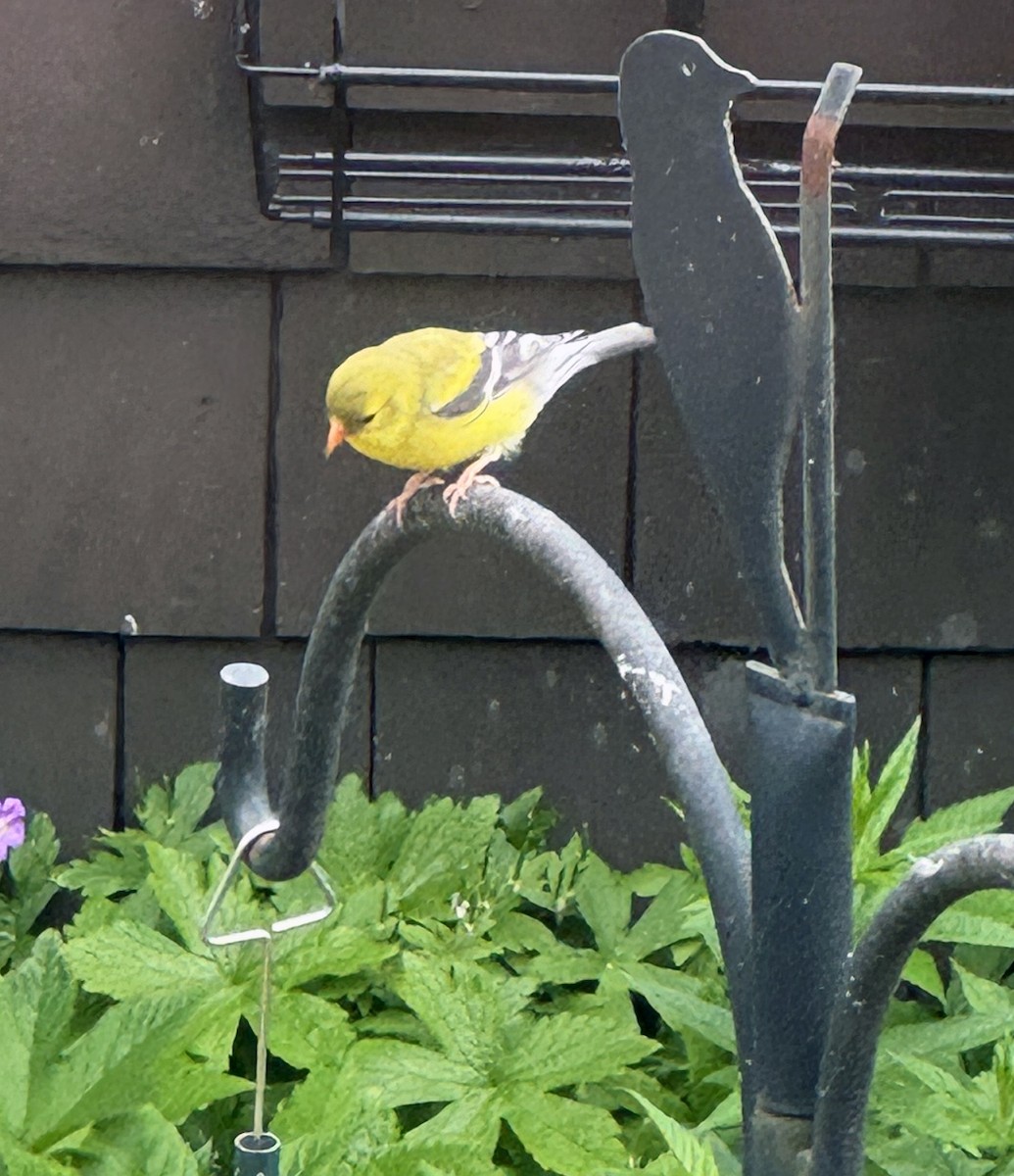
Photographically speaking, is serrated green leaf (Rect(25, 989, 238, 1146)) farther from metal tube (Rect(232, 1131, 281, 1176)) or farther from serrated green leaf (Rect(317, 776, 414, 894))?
metal tube (Rect(232, 1131, 281, 1176))

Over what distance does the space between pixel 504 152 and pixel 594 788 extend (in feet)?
3.28

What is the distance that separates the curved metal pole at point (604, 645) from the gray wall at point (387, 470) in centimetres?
141

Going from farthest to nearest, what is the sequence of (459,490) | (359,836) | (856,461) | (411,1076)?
(856,461) < (359,836) < (411,1076) < (459,490)

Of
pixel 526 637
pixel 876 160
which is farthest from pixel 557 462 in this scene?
pixel 876 160

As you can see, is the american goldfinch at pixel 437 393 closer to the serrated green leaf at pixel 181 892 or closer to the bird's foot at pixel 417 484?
the bird's foot at pixel 417 484

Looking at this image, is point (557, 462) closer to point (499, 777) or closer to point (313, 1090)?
point (499, 777)

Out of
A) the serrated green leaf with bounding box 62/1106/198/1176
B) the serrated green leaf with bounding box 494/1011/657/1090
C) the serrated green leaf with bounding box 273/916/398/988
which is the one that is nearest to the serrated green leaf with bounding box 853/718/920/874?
the serrated green leaf with bounding box 494/1011/657/1090

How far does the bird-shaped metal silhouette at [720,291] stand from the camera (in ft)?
2.19

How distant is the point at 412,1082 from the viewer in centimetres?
186

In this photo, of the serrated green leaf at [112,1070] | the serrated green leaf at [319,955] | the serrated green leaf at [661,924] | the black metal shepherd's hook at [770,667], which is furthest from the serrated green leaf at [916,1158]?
the black metal shepherd's hook at [770,667]

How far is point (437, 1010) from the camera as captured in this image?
1.90m

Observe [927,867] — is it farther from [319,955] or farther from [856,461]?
[856,461]

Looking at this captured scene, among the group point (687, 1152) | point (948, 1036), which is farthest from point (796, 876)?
point (948, 1036)

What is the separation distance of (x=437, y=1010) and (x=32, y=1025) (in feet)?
1.45
